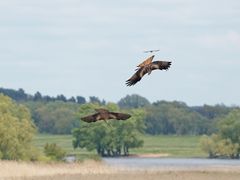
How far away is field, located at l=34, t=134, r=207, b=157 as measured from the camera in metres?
94.1

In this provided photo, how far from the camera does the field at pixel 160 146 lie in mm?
94125

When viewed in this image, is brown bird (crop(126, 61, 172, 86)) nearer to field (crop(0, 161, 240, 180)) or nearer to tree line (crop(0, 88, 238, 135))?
field (crop(0, 161, 240, 180))

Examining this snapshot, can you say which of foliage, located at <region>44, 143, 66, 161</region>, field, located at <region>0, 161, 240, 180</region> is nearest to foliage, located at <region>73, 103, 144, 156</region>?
foliage, located at <region>44, 143, 66, 161</region>

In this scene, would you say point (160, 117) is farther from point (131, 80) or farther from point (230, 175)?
point (131, 80)

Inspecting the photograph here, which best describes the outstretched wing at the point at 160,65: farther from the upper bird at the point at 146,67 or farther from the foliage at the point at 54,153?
the foliage at the point at 54,153

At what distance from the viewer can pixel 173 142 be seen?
115 meters

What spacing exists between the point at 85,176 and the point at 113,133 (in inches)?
2165

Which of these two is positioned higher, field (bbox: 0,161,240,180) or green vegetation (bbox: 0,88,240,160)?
green vegetation (bbox: 0,88,240,160)

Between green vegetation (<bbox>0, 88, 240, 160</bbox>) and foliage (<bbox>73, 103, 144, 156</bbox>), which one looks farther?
foliage (<bbox>73, 103, 144, 156</bbox>)

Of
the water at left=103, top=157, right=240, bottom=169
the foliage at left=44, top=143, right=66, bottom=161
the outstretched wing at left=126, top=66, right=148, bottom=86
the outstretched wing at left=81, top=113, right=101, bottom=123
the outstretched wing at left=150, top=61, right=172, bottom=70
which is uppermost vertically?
the foliage at left=44, top=143, right=66, bottom=161

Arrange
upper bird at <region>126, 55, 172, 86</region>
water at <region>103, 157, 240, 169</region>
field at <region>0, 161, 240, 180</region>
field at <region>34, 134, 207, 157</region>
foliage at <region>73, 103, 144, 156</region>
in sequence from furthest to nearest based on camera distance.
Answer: field at <region>34, 134, 207, 157</region> < foliage at <region>73, 103, 144, 156</region> < water at <region>103, 157, 240, 169</region> < field at <region>0, 161, 240, 180</region> < upper bird at <region>126, 55, 172, 86</region>

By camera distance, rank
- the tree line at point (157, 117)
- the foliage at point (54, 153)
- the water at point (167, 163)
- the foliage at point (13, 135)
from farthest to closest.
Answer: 1. the tree line at point (157, 117)
2. the foliage at point (54, 153)
3. the foliage at point (13, 135)
4. the water at point (167, 163)

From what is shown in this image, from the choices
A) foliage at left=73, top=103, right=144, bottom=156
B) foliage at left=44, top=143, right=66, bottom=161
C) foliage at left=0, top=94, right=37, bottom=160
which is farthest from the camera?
foliage at left=73, top=103, right=144, bottom=156

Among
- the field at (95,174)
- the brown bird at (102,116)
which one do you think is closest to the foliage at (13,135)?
the field at (95,174)
